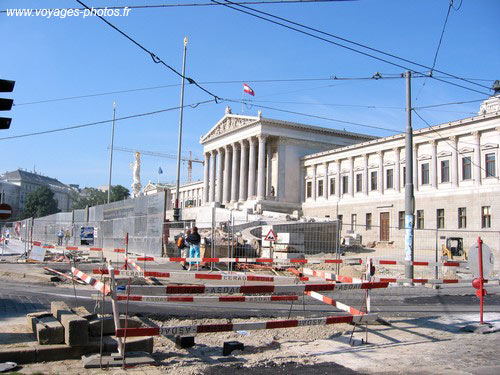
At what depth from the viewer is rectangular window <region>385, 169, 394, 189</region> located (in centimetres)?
5759

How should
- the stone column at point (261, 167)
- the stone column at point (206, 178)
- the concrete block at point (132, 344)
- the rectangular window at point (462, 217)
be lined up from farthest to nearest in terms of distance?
the stone column at point (206, 178)
the stone column at point (261, 167)
the rectangular window at point (462, 217)
the concrete block at point (132, 344)

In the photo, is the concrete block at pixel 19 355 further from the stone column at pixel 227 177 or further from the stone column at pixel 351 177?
the stone column at pixel 227 177

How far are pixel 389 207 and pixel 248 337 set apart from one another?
169ft

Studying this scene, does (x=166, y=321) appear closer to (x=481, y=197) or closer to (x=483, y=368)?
(x=483, y=368)

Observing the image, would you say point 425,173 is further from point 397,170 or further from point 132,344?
point 132,344

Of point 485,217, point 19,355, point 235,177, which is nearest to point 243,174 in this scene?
point 235,177

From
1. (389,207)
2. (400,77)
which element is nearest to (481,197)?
(389,207)

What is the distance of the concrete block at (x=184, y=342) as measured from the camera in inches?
281

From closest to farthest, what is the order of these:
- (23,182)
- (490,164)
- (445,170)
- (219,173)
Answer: (490,164) < (445,170) < (219,173) < (23,182)

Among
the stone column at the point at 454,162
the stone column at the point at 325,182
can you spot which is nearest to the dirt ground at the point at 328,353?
the stone column at the point at 454,162

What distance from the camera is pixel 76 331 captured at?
6.24m

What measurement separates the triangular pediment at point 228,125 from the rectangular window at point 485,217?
3451 cm

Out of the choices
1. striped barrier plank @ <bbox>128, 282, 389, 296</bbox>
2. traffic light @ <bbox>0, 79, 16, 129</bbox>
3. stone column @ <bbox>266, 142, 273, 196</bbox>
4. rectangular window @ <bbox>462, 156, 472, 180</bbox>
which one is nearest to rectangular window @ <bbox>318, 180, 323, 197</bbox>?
stone column @ <bbox>266, 142, 273, 196</bbox>

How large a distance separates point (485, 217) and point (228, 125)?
45173mm
